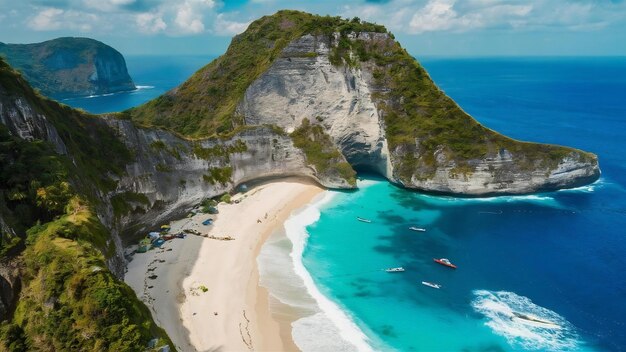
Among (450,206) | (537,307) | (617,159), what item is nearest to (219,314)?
(537,307)

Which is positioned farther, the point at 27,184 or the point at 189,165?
the point at 189,165

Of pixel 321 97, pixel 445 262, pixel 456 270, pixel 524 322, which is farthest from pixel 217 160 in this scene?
pixel 524 322

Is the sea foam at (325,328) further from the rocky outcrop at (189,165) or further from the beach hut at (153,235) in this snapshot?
the rocky outcrop at (189,165)

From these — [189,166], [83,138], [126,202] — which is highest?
[83,138]

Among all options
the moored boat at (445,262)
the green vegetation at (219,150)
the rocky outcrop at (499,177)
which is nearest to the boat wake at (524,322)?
the moored boat at (445,262)

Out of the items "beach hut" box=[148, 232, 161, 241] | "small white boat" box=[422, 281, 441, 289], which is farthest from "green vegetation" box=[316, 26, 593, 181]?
"beach hut" box=[148, 232, 161, 241]

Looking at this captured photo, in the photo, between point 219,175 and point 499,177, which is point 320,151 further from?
point 499,177
